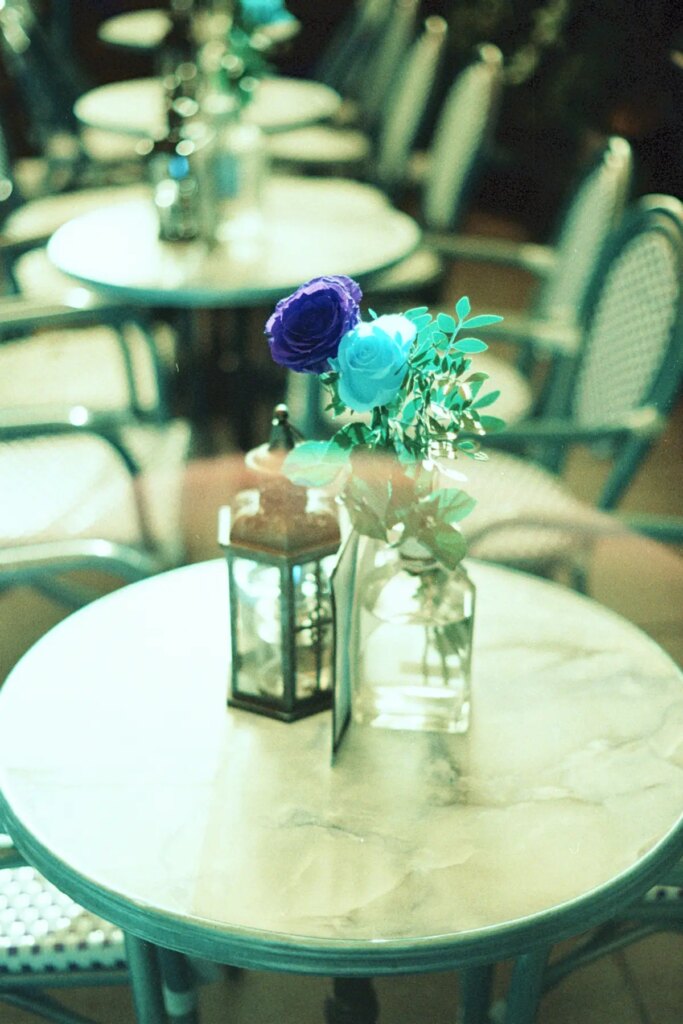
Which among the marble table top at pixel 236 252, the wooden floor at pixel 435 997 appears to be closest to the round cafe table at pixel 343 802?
the wooden floor at pixel 435 997

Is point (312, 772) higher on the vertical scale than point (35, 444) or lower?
higher

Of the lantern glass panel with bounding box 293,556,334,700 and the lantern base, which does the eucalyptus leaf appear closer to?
the lantern glass panel with bounding box 293,556,334,700

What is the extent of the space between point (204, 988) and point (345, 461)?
104cm

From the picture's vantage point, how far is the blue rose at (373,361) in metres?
0.89

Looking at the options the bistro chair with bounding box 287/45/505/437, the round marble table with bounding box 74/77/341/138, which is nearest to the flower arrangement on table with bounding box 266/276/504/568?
the bistro chair with bounding box 287/45/505/437

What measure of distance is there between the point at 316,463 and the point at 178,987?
2.00 feet

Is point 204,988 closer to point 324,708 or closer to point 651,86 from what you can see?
point 324,708

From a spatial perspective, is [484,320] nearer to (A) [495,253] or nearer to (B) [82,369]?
(B) [82,369]

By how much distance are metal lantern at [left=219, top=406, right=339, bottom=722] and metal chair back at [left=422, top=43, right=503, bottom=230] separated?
2.06 metres

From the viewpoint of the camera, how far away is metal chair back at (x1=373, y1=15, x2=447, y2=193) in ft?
11.7

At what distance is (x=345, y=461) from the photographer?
3.16 feet

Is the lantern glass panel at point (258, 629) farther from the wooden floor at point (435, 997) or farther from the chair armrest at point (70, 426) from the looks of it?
the chair armrest at point (70, 426)

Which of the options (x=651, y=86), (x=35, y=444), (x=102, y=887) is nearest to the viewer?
(x=102, y=887)

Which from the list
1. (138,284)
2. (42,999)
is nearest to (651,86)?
(138,284)
